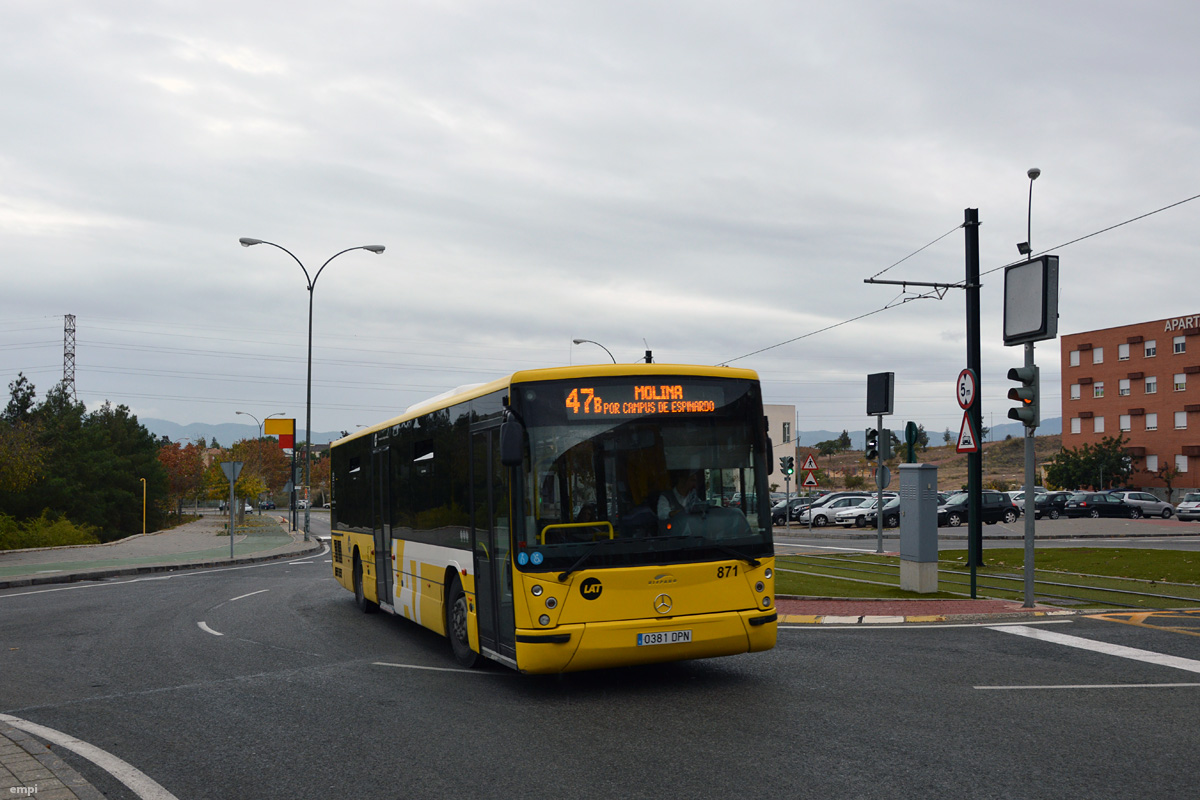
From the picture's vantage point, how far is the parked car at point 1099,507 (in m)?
50.9

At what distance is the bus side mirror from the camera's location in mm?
7867

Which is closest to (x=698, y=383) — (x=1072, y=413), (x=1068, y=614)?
(x=1068, y=614)

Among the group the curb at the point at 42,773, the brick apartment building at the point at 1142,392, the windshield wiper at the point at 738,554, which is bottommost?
the curb at the point at 42,773

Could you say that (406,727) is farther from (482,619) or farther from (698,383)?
(698,383)

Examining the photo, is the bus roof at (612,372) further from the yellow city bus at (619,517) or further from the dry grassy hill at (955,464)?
the dry grassy hill at (955,464)

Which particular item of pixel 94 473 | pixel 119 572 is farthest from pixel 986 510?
pixel 94 473

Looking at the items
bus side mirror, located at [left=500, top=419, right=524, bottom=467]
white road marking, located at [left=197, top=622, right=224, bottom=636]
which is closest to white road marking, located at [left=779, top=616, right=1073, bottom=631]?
bus side mirror, located at [left=500, top=419, right=524, bottom=467]

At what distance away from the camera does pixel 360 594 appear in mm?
15266

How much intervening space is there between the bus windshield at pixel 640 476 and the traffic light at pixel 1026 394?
240 inches

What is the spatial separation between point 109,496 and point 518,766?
253ft

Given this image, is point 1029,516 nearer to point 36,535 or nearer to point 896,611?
point 896,611

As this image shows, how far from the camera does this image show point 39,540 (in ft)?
131

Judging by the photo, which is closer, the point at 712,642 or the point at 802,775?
the point at 802,775

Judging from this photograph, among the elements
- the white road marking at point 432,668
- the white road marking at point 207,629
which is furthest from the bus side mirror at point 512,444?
the white road marking at point 207,629
